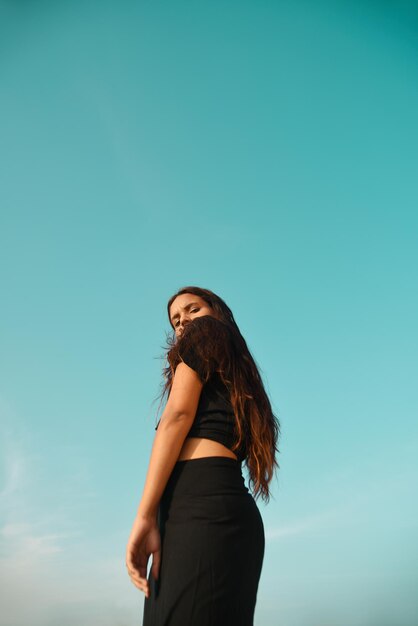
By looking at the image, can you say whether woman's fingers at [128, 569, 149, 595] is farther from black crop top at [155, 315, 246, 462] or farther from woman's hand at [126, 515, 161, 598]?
black crop top at [155, 315, 246, 462]

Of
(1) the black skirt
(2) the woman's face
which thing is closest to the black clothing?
(1) the black skirt

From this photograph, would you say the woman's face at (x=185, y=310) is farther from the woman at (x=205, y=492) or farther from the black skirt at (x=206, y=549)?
the black skirt at (x=206, y=549)

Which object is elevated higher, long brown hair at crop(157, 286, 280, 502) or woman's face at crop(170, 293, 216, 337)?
woman's face at crop(170, 293, 216, 337)

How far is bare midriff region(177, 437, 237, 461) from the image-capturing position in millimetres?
2715

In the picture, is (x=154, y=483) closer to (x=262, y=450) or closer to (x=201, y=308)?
(x=262, y=450)

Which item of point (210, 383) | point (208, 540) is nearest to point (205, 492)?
point (208, 540)

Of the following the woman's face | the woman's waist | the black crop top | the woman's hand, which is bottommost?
the woman's hand

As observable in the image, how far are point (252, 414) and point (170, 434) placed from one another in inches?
22.1

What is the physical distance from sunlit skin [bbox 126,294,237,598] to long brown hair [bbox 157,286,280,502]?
0.20 m

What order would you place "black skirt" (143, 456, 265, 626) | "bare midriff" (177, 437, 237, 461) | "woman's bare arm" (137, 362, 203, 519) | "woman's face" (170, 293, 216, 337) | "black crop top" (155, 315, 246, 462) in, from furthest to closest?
"woman's face" (170, 293, 216, 337)
"black crop top" (155, 315, 246, 462)
"bare midriff" (177, 437, 237, 461)
"woman's bare arm" (137, 362, 203, 519)
"black skirt" (143, 456, 265, 626)

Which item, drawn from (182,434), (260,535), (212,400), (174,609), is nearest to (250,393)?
(212,400)

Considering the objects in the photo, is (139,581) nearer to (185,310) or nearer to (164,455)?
(164,455)

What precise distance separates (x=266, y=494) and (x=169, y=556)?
962mm

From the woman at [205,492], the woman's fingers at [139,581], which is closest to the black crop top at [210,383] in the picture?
the woman at [205,492]
